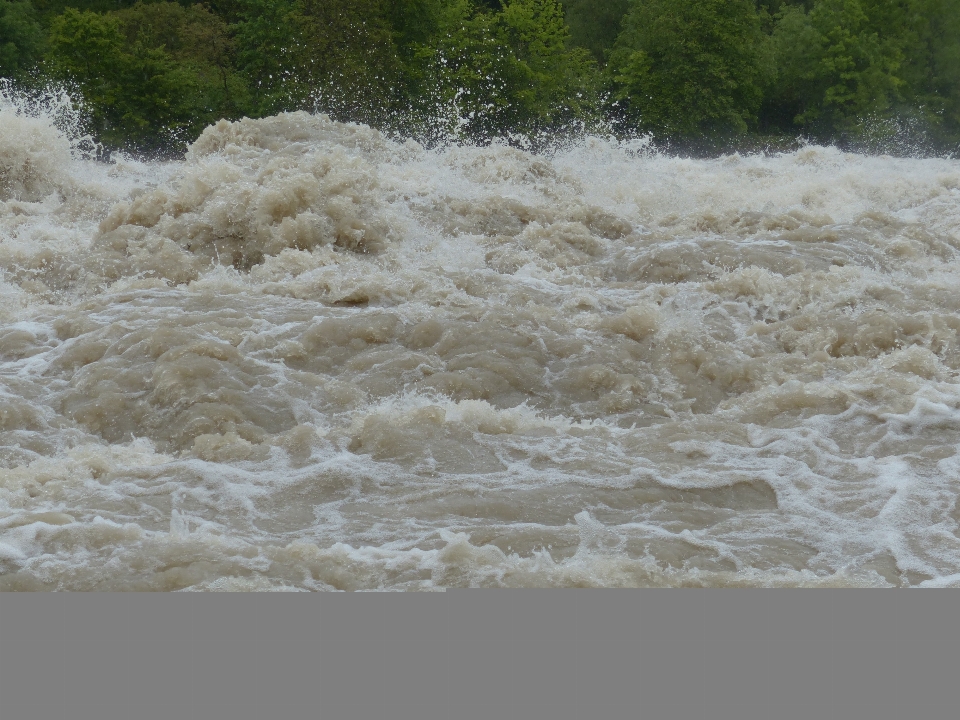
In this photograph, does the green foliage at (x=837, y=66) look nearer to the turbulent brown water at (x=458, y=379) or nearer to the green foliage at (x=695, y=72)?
the green foliage at (x=695, y=72)

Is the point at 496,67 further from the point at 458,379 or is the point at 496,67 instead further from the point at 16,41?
the point at 458,379

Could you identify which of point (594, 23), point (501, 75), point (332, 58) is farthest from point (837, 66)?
point (332, 58)

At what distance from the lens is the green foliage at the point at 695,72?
80.3 feet

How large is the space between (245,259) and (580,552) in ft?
19.3

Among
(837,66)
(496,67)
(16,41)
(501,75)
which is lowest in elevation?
(16,41)

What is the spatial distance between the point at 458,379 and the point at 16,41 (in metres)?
19.1

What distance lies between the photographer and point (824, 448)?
6.18m

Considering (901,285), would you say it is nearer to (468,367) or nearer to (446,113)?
(468,367)

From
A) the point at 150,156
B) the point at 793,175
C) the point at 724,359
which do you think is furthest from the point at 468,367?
the point at 150,156

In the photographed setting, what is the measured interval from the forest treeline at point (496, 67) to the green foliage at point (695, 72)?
39 mm

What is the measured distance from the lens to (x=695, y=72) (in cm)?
2484

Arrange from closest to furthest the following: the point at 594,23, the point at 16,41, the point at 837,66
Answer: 1. the point at 16,41
2. the point at 837,66
3. the point at 594,23

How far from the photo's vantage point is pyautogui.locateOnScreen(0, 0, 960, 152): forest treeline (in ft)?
72.4

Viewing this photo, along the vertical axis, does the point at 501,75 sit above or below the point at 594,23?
below
